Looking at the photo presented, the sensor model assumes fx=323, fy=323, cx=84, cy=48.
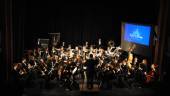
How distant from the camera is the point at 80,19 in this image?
19891 mm

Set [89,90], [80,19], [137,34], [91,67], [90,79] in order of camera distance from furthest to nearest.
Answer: [80,19] → [137,34] → [90,79] → [89,90] → [91,67]

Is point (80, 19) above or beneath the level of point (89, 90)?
above

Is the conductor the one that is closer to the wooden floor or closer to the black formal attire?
the black formal attire

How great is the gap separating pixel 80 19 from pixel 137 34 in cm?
402

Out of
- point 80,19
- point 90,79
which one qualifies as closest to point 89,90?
point 90,79

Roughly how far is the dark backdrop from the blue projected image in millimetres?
767

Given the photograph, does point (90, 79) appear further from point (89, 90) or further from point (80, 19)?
point (80, 19)

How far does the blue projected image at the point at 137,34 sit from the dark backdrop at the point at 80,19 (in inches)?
30.2

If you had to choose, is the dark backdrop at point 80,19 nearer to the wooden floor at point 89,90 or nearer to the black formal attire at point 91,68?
the wooden floor at point 89,90

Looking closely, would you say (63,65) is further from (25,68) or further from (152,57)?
(152,57)

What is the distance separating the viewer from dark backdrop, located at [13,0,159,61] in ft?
62.3

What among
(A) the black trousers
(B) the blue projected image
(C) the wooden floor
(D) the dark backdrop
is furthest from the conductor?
(D) the dark backdrop

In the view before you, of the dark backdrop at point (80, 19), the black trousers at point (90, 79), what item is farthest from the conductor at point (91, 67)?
the dark backdrop at point (80, 19)

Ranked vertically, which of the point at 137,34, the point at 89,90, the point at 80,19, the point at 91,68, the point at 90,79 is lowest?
the point at 89,90
